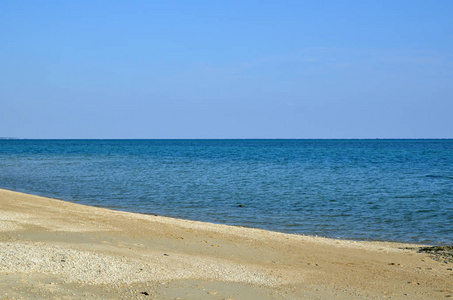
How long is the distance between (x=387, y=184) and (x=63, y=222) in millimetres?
23229

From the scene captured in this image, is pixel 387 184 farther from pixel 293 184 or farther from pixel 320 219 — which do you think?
pixel 320 219

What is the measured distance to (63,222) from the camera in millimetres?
13531

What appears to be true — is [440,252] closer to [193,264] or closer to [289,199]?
[193,264]

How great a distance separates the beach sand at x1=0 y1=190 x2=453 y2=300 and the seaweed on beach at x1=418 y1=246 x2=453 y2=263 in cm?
32

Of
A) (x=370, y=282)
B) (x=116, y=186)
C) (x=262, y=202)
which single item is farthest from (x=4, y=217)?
(x=116, y=186)

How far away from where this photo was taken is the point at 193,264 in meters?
9.30

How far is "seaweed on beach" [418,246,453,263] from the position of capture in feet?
36.7

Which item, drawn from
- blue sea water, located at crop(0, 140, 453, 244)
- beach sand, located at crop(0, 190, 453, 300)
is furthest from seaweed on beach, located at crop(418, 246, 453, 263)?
blue sea water, located at crop(0, 140, 453, 244)

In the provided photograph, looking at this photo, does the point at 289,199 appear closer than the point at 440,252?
No

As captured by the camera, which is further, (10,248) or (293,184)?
(293,184)

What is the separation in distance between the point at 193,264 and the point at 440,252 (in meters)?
6.78

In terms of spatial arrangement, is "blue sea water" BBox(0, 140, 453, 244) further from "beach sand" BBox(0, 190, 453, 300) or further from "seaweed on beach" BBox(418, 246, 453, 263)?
"beach sand" BBox(0, 190, 453, 300)

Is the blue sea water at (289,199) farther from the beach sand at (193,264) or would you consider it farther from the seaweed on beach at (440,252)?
the beach sand at (193,264)

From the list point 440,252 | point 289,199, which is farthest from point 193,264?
point 289,199
